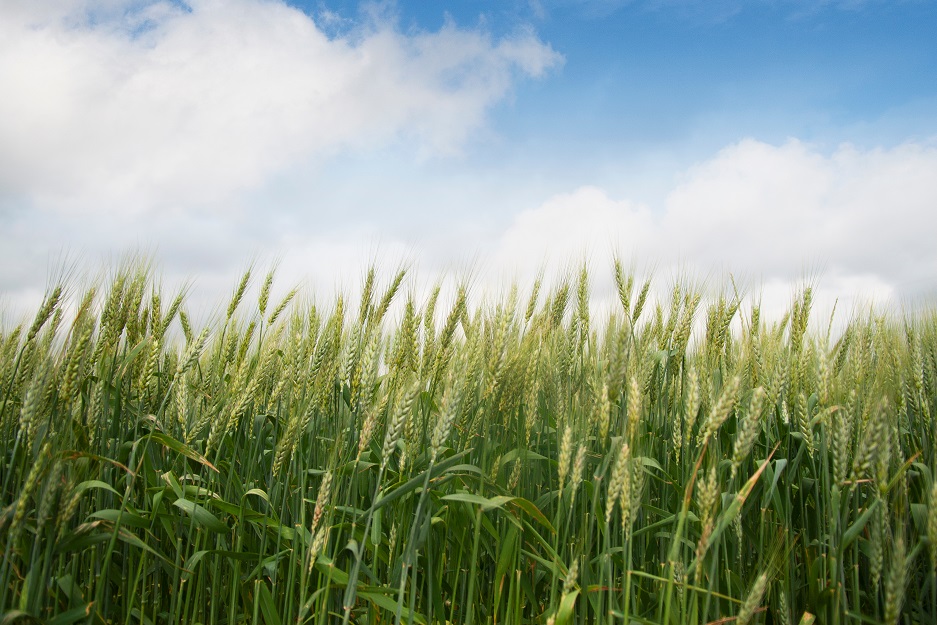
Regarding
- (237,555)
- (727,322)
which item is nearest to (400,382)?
(237,555)

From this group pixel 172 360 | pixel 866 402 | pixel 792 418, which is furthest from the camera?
pixel 172 360

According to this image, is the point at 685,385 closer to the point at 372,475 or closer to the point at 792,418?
the point at 792,418

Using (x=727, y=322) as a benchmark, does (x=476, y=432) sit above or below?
below

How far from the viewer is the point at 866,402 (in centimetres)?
217

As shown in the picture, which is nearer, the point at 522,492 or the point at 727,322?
the point at 522,492

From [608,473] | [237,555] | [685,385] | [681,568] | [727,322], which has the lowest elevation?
[237,555]

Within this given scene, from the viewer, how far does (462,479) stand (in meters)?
2.21

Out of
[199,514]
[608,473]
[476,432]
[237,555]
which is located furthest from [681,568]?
[199,514]

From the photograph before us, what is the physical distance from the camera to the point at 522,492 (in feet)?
7.36

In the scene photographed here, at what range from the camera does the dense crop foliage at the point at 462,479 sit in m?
1.73

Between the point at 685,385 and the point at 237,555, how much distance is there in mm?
2048

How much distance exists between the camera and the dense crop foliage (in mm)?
1729

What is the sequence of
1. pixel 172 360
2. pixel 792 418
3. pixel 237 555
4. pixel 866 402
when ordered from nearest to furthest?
pixel 237 555 → pixel 866 402 → pixel 792 418 → pixel 172 360

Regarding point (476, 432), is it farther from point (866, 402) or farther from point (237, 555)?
point (866, 402)
